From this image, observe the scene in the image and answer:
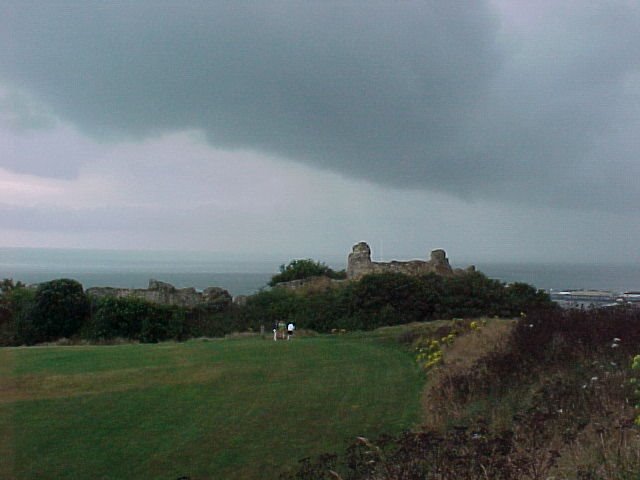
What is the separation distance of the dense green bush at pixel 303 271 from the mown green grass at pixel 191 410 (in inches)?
986

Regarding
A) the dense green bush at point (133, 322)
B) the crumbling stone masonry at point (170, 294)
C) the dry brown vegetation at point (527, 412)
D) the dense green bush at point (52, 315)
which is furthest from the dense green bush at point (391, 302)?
the dry brown vegetation at point (527, 412)

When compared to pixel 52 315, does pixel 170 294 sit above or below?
above

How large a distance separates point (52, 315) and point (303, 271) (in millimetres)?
15493

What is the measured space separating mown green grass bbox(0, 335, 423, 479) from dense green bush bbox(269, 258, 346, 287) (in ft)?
82.1

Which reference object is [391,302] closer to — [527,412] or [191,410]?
[191,410]

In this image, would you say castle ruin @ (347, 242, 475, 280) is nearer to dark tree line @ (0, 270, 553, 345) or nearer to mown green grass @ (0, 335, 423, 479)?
dark tree line @ (0, 270, 553, 345)

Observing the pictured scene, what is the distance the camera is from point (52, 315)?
29719mm

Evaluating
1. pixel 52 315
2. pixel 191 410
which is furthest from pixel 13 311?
pixel 191 410

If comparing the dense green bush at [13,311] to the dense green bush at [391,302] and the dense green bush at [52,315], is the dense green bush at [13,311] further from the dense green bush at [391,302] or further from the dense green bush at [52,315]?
the dense green bush at [391,302]

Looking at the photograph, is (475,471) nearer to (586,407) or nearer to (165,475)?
(586,407)

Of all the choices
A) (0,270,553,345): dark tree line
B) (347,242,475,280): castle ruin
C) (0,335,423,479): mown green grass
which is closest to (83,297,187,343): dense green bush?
(0,270,553,345): dark tree line

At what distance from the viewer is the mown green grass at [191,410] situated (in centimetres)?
776

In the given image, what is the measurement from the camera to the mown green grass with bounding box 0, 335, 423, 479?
25.5 feet

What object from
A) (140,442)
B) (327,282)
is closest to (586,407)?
(140,442)
